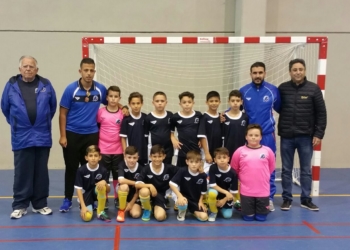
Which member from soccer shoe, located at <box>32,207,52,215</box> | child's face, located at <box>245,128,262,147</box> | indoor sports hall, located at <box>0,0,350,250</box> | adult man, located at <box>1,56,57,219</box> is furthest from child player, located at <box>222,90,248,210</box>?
soccer shoe, located at <box>32,207,52,215</box>

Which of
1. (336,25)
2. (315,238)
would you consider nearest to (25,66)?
(315,238)

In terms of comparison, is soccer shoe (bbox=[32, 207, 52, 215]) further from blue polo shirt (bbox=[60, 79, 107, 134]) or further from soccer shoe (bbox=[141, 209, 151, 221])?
soccer shoe (bbox=[141, 209, 151, 221])

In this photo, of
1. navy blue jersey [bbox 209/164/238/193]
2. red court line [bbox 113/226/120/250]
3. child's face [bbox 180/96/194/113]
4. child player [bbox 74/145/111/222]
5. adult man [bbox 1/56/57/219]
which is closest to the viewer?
red court line [bbox 113/226/120/250]

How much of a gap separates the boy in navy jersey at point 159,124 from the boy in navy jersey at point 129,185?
0.35 m

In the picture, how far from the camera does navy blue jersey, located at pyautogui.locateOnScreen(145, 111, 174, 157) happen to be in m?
4.50

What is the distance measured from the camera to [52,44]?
680cm

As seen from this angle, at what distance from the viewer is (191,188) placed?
14.3 ft

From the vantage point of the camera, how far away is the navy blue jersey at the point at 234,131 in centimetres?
455

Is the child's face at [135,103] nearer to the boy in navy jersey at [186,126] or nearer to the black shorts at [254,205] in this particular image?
the boy in navy jersey at [186,126]

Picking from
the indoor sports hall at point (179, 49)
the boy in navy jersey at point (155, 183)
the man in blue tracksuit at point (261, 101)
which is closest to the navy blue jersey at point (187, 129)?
the boy in navy jersey at point (155, 183)

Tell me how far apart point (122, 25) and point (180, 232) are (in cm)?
442

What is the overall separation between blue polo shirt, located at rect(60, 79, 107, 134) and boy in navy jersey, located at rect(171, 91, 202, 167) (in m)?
1.02

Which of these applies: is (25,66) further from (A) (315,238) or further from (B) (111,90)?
(A) (315,238)

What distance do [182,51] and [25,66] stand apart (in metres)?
3.36
